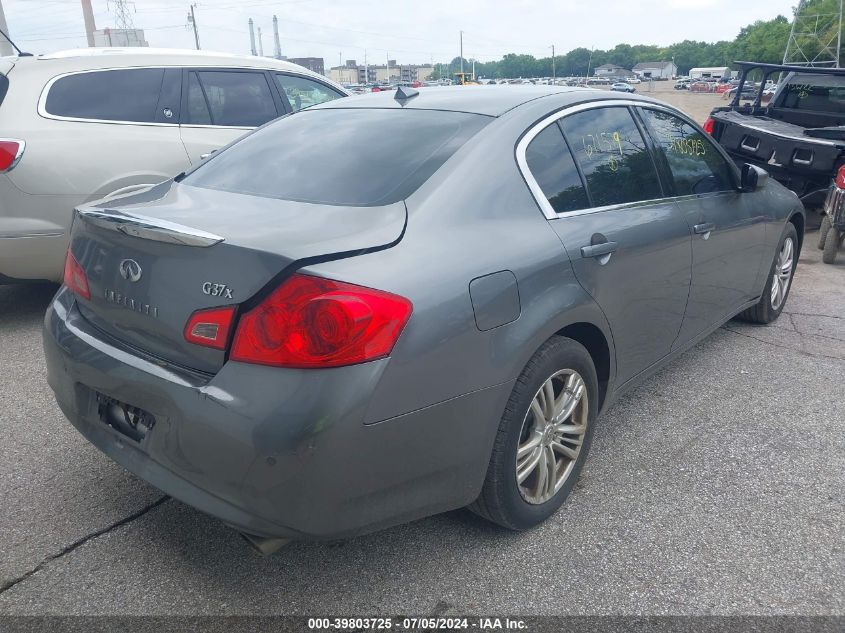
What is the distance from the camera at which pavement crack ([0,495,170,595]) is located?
2.37 m

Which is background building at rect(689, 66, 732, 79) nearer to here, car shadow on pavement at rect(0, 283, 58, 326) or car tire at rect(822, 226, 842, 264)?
car tire at rect(822, 226, 842, 264)

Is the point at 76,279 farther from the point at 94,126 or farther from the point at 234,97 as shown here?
the point at 234,97

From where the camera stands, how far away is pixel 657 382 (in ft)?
13.6

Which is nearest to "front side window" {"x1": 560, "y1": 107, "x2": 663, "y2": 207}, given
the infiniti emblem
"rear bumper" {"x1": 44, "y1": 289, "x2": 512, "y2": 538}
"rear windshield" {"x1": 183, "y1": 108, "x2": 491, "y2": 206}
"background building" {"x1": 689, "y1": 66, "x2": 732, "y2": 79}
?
"rear windshield" {"x1": 183, "y1": 108, "x2": 491, "y2": 206}

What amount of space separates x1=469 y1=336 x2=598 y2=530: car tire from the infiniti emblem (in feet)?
4.11

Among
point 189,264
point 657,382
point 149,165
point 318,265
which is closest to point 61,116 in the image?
point 149,165

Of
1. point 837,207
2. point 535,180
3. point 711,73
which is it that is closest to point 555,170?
point 535,180

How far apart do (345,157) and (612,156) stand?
1207mm

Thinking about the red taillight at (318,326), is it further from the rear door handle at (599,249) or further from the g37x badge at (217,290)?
the rear door handle at (599,249)

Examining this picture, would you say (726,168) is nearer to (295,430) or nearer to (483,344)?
(483,344)

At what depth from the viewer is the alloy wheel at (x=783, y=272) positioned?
16.3 ft

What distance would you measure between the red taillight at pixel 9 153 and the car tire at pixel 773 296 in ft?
15.9

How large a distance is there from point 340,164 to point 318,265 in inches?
32.3

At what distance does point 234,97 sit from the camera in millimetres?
5879
